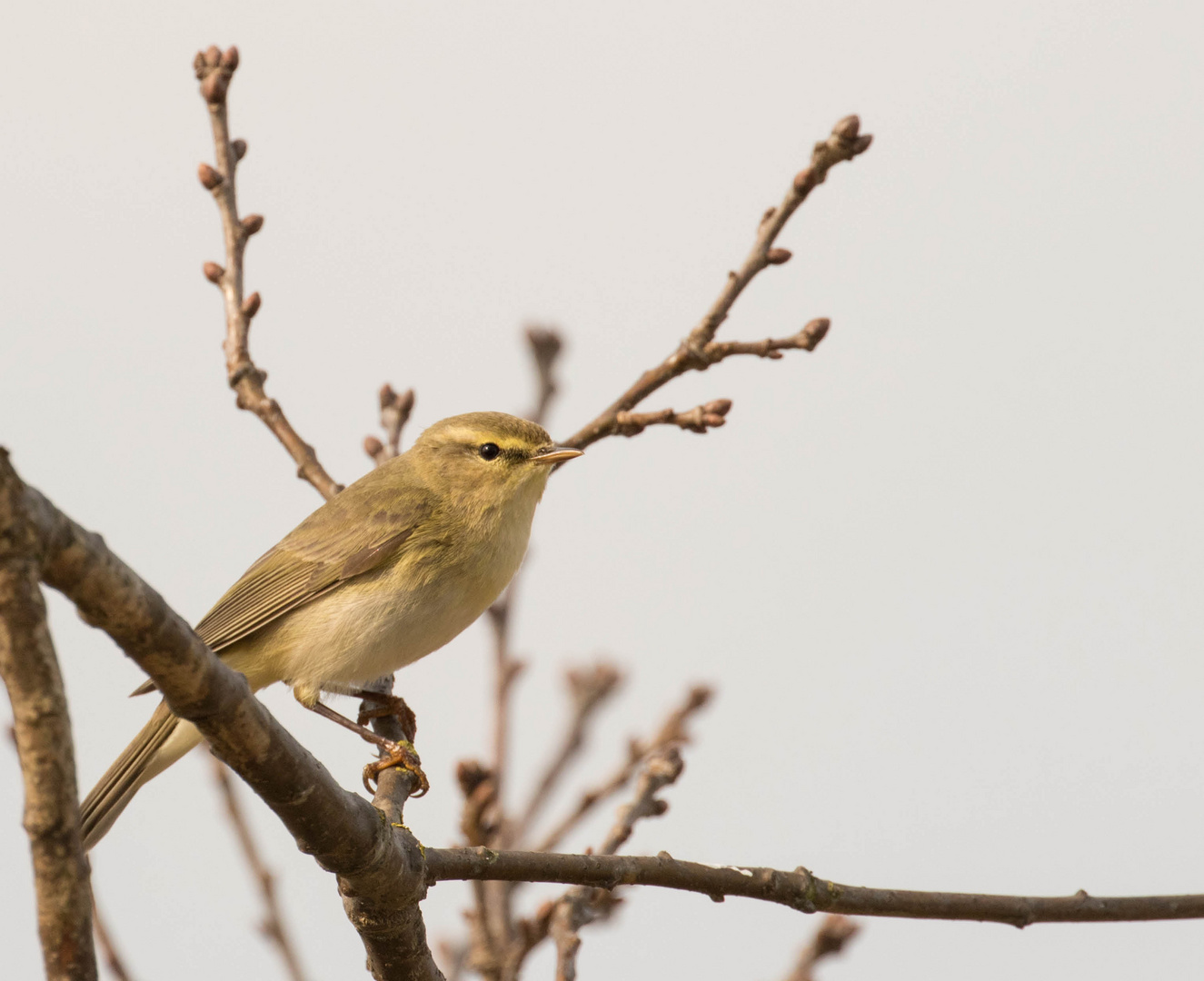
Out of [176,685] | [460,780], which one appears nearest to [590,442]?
[460,780]

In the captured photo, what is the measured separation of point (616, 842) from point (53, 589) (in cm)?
297

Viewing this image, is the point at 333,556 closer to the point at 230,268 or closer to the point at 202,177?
the point at 230,268

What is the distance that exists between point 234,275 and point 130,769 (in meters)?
1.99

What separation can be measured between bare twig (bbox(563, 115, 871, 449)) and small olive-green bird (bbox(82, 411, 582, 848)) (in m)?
0.55

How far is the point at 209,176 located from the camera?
5.14 metres

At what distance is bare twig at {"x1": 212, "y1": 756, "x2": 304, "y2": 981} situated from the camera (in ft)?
13.7

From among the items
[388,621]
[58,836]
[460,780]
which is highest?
[388,621]

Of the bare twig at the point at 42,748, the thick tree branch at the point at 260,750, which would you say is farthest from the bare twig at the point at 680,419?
the bare twig at the point at 42,748

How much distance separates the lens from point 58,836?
1.59 metres

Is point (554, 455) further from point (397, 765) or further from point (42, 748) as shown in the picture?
point (42, 748)

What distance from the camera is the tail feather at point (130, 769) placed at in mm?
4762

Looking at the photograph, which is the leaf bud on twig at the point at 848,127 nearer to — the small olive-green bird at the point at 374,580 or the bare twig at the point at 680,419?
the bare twig at the point at 680,419

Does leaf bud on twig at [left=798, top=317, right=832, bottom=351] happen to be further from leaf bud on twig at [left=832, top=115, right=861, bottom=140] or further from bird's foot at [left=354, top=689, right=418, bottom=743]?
bird's foot at [left=354, top=689, right=418, bottom=743]

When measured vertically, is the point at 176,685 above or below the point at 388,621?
below
